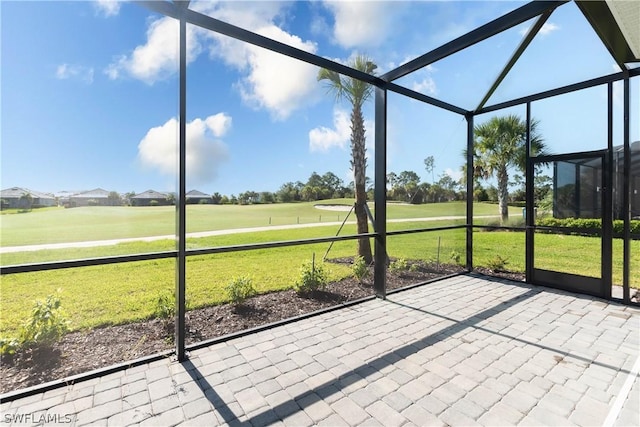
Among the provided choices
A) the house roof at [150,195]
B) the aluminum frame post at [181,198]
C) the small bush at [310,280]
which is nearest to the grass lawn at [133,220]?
the house roof at [150,195]

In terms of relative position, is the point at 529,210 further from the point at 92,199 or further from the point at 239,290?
the point at 92,199

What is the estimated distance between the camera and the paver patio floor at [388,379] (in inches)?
71.6

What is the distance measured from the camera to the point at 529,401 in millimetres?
1959

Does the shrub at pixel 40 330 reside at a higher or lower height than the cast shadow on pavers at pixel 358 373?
higher

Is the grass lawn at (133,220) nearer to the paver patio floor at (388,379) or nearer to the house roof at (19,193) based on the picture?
the house roof at (19,193)

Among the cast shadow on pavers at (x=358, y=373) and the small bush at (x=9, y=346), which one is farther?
the small bush at (x=9, y=346)

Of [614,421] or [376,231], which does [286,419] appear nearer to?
[614,421]

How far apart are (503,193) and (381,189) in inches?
111

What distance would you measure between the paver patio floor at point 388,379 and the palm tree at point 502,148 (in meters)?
2.53

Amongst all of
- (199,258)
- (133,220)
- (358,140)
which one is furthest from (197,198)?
(358,140)

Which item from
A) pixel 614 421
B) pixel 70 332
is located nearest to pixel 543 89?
pixel 614 421

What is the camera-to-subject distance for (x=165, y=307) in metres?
3.04

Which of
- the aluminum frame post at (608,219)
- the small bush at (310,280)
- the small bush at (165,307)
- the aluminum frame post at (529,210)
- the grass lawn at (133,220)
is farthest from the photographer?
the aluminum frame post at (529,210)

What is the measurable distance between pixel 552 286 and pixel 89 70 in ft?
21.4
